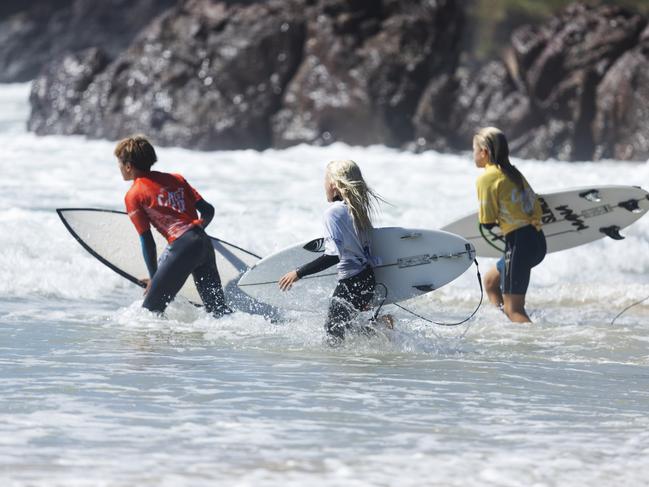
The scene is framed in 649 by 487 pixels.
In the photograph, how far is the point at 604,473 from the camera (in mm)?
4070

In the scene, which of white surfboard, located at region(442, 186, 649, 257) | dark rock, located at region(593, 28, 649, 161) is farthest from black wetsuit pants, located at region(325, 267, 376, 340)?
dark rock, located at region(593, 28, 649, 161)

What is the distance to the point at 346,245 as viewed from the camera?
20.4 feet

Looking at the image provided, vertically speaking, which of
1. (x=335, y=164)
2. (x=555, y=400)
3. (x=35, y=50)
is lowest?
(x=555, y=400)

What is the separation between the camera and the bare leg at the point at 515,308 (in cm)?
746

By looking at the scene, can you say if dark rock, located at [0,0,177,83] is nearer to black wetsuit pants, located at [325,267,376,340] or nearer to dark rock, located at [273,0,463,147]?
dark rock, located at [273,0,463,147]

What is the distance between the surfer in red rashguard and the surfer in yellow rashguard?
5.79ft

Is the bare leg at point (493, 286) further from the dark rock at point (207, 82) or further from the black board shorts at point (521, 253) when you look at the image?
the dark rock at point (207, 82)

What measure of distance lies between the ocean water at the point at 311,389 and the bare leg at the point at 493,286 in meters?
0.20

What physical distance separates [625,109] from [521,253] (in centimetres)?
1562

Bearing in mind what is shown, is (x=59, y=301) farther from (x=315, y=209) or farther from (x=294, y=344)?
(x=315, y=209)

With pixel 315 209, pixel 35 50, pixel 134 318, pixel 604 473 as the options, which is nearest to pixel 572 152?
pixel 315 209

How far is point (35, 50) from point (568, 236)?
120ft

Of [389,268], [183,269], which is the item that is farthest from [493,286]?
[183,269]

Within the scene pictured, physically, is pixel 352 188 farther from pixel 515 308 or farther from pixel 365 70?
pixel 365 70
